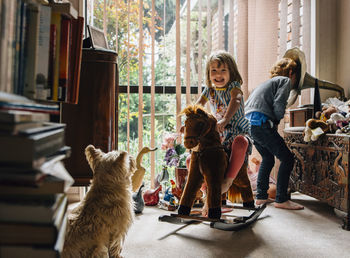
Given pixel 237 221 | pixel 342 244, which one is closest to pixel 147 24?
pixel 237 221

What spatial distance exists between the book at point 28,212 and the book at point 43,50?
0.27 metres

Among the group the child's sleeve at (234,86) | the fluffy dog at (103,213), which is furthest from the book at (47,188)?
the child's sleeve at (234,86)

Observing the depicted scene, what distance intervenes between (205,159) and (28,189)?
95cm

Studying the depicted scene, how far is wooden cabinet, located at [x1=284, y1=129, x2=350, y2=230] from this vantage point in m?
1.61

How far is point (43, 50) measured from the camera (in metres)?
0.74

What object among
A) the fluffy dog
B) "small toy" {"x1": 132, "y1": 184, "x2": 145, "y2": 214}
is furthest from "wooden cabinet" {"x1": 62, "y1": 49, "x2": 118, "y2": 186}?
"small toy" {"x1": 132, "y1": 184, "x2": 145, "y2": 214}

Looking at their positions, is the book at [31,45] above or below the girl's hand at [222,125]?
above

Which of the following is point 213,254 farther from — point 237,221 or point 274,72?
point 274,72

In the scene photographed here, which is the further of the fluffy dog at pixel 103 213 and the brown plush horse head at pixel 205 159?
the brown plush horse head at pixel 205 159

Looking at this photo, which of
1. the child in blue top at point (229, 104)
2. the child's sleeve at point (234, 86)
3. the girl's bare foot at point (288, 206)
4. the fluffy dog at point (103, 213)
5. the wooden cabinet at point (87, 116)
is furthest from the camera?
the girl's bare foot at point (288, 206)

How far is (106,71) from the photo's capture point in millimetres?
1447

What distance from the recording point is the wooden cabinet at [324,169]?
5.28 ft

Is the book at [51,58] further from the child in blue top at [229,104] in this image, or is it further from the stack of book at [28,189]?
the child in blue top at [229,104]

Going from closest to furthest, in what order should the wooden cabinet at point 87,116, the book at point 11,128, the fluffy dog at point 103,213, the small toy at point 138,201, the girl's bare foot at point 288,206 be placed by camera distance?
the book at point 11,128 < the fluffy dog at point 103,213 < the wooden cabinet at point 87,116 < the small toy at point 138,201 < the girl's bare foot at point 288,206
